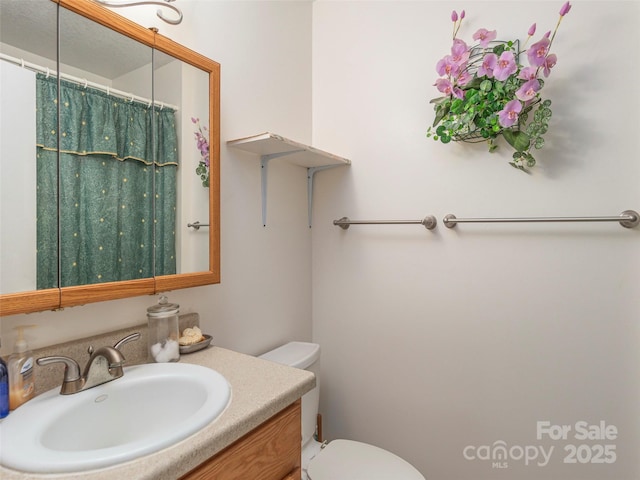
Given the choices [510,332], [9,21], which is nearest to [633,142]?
[510,332]

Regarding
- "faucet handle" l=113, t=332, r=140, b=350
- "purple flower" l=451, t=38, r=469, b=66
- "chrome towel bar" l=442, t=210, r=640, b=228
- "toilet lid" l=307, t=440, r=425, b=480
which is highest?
"purple flower" l=451, t=38, r=469, b=66

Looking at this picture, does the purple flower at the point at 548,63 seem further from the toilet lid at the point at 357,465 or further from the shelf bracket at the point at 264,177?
the toilet lid at the point at 357,465

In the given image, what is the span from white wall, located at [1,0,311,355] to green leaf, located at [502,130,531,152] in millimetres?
947

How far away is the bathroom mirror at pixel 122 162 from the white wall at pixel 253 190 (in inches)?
3.8

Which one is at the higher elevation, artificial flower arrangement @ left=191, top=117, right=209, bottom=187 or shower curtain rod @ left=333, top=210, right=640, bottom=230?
artificial flower arrangement @ left=191, top=117, right=209, bottom=187

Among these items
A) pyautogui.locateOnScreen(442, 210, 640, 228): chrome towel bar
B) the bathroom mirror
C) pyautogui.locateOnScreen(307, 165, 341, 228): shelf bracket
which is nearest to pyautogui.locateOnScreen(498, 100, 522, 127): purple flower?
pyautogui.locateOnScreen(442, 210, 640, 228): chrome towel bar

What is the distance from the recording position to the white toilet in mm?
1198

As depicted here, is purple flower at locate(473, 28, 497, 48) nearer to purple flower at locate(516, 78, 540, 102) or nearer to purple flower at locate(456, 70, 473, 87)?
purple flower at locate(456, 70, 473, 87)

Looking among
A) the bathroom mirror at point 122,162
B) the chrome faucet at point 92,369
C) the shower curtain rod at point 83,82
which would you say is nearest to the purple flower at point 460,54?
the bathroom mirror at point 122,162

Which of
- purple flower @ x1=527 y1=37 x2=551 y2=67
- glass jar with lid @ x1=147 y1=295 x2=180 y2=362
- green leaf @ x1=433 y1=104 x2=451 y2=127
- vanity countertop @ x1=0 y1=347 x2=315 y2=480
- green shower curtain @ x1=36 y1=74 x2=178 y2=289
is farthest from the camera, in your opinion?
green leaf @ x1=433 y1=104 x2=451 y2=127

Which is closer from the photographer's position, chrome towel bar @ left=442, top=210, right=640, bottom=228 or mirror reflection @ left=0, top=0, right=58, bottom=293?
mirror reflection @ left=0, top=0, right=58, bottom=293

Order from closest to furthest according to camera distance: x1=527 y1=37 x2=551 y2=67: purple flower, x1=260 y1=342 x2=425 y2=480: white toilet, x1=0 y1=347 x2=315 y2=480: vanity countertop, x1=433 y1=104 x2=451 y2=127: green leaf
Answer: x1=0 y1=347 x2=315 y2=480: vanity countertop < x1=527 y1=37 x2=551 y2=67: purple flower < x1=260 y1=342 x2=425 y2=480: white toilet < x1=433 y1=104 x2=451 y2=127: green leaf

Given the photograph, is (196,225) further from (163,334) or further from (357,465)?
(357,465)

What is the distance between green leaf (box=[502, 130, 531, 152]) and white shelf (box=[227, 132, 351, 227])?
0.70m
